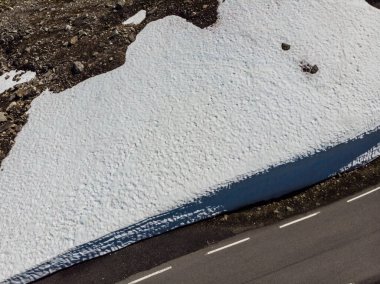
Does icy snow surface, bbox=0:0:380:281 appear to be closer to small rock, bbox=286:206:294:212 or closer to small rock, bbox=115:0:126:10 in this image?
small rock, bbox=286:206:294:212

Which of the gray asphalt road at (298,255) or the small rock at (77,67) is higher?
the small rock at (77,67)

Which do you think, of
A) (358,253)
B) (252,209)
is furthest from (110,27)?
(358,253)

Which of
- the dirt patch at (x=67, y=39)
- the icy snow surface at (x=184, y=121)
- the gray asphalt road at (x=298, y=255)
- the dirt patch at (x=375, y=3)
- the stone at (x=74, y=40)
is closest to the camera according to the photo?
the gray asphalt road at (x=298, y=255)

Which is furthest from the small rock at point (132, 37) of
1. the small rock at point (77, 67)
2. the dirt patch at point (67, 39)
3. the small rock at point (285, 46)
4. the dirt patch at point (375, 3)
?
the dirt patch at point (375, 3)

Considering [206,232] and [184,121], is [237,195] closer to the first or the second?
[206,232]

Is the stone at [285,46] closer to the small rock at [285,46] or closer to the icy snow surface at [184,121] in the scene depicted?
the small rock at [285,46]

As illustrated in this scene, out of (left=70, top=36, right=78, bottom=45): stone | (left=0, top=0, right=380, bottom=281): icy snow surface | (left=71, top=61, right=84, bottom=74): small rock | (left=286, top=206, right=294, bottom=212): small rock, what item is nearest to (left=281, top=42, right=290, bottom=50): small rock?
(left=0, top=0, right=380, bottom=281): icy snow surface

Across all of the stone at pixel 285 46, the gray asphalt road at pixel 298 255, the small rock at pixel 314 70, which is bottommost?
the gray asphalt road at pixel 298 255
